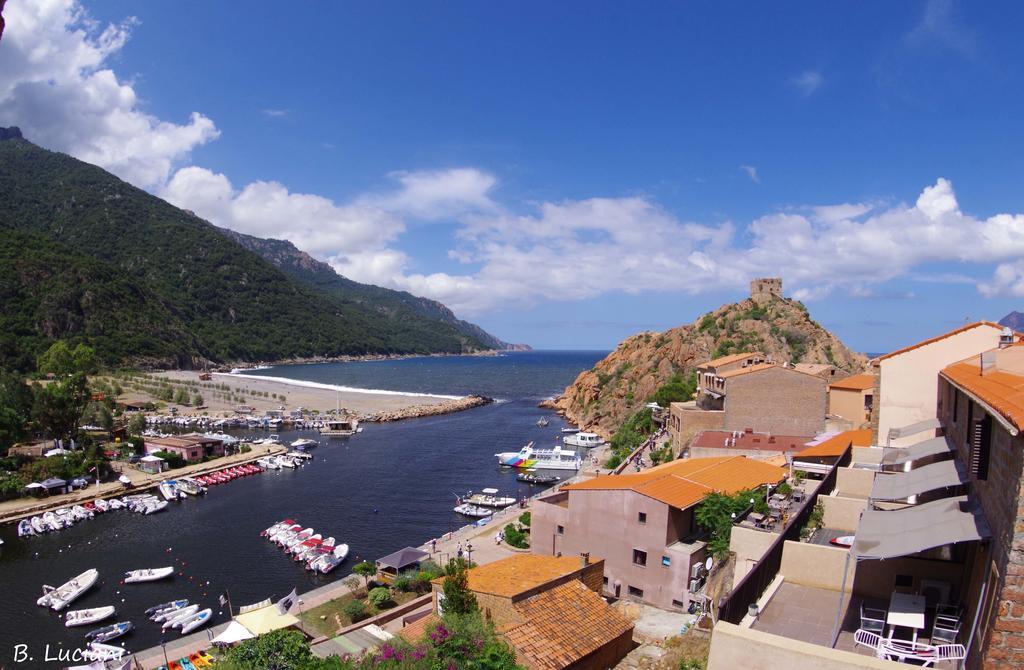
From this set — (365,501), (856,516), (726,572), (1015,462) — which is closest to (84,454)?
(365,501)

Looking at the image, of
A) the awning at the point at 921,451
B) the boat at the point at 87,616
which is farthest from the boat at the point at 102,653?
the awning at the point at 921,451

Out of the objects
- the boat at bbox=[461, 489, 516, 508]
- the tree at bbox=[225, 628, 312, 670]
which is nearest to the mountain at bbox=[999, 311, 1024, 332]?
the tree at bbox=[225, 628, 312, 670]

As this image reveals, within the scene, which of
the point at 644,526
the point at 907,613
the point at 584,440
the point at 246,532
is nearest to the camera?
the point at 907,613

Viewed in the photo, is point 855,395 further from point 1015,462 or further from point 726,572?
point 1015,462

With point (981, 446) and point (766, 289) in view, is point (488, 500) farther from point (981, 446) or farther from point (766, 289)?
point (766, 289)

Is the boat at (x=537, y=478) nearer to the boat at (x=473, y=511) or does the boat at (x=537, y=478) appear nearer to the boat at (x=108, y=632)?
the boat at (x=473, y=511)

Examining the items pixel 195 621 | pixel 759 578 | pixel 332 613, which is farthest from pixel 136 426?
pixel 759 578
